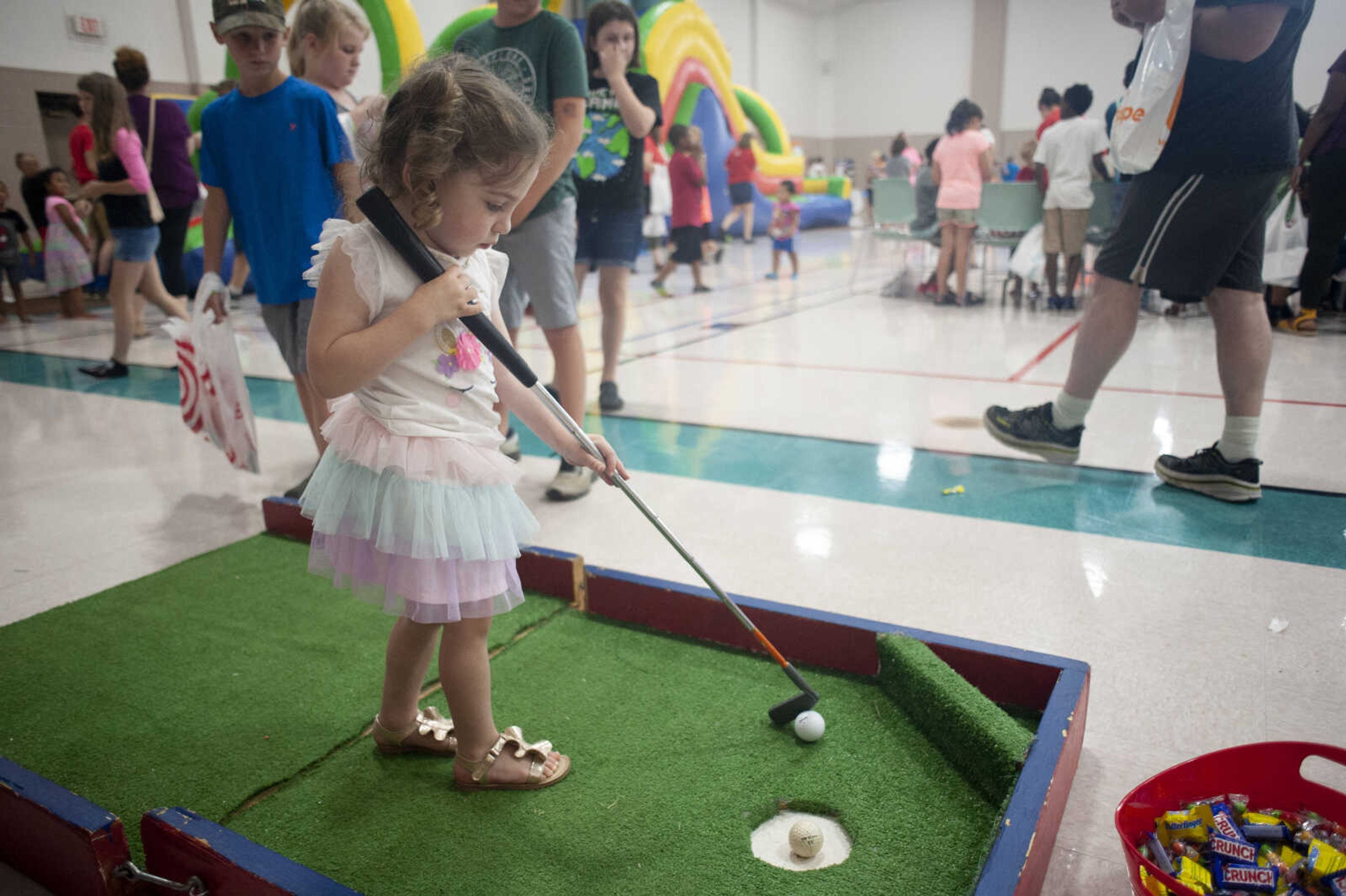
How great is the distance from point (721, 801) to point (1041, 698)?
606 mm

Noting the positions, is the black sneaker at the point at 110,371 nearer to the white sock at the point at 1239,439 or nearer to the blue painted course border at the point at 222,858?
the blue painted course border at the point at 222,858

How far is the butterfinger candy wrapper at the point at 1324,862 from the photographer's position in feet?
3.54

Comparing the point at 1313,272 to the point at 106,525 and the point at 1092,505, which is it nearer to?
the point at 1092,505

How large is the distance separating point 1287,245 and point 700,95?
29.4 ft

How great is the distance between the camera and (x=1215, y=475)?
262 centimetres

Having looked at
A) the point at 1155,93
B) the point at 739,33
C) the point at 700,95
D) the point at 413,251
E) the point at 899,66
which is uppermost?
the point at 739,33

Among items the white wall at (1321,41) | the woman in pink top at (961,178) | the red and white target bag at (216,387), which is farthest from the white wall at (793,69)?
the red and white target bag at (216,387)

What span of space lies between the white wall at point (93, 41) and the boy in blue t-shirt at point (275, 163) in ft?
22.1

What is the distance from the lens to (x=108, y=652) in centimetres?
193

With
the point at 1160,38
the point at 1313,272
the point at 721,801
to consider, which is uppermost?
the point at 1160,38

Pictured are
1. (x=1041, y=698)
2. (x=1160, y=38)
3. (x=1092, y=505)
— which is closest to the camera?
(x=1041, y=698)

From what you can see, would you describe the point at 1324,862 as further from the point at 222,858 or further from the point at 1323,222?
the point at 1323,222

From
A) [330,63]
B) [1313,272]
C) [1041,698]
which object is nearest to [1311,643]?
[1041,698]

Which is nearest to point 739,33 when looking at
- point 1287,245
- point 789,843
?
point 1287,245
